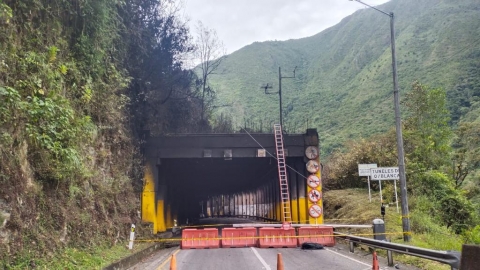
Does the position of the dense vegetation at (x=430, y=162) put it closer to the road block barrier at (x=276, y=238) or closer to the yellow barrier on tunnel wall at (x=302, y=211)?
the yellow barrier on tunnel wall at (x=302, y=211)

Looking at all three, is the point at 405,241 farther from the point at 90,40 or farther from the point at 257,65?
the point at 257,65

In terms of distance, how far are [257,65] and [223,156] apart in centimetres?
10041

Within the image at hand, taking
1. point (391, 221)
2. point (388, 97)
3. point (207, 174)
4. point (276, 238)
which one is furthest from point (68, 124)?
point (388, 97)

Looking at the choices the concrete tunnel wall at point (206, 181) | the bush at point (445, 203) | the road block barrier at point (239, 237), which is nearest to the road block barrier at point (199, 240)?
the road block barrier at point (239, 237)

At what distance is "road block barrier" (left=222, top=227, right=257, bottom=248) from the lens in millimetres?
18188

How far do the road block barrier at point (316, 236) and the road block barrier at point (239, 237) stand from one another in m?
1.96

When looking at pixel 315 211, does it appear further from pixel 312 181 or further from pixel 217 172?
pixel 217 172

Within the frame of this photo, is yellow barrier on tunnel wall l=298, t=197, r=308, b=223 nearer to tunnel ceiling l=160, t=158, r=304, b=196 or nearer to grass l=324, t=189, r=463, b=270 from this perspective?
grass l=324, t=189, r=463, b=270

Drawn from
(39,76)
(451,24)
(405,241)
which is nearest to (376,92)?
(451,24)

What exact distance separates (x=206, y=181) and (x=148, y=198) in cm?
1869

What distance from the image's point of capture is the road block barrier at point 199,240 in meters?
18.0

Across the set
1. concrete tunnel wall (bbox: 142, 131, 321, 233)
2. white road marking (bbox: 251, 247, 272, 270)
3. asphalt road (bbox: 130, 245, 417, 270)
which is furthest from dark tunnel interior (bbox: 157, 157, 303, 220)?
asphalt road (bbox: 130, 245, 417, 270)

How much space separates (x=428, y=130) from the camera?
32.1 meters

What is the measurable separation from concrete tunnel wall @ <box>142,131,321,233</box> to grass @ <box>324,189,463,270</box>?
118 inches
